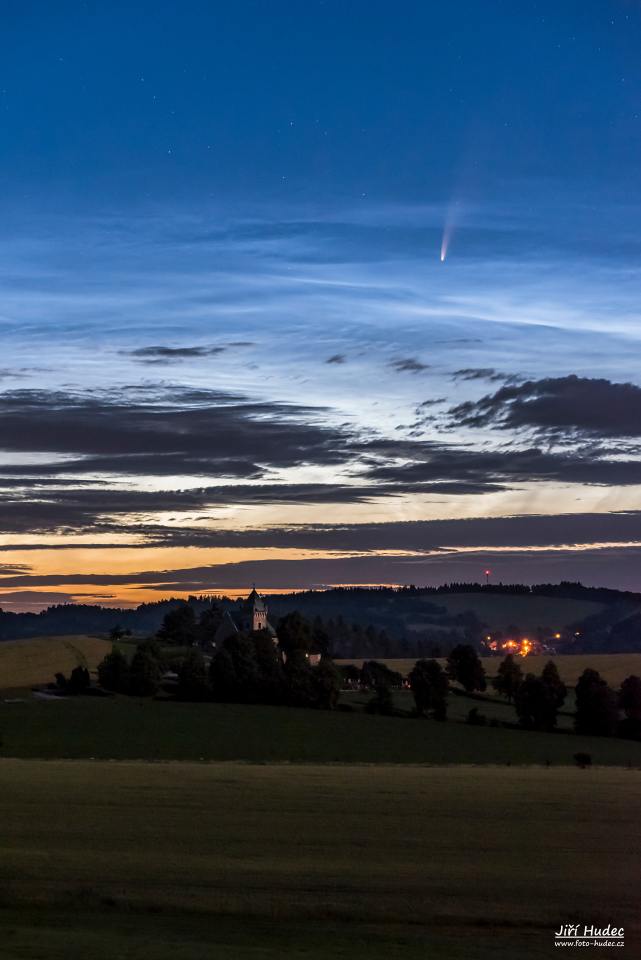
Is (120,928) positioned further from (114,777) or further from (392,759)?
(392,759)

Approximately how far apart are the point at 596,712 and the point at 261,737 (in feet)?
134

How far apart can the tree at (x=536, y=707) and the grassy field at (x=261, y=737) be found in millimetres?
5249

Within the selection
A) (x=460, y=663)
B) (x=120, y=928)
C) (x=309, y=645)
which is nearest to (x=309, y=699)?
(x=460, y=663)

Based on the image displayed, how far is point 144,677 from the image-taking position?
472ft

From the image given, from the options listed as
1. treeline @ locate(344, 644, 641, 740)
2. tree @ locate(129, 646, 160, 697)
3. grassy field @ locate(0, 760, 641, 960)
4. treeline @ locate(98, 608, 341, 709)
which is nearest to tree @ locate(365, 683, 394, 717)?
treeline @ locate(344, 644, 641, 740)

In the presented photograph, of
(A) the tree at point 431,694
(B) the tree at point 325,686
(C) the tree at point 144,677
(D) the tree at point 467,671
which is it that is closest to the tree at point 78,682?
(C) the tree at point 144,677

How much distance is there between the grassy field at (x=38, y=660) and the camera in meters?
161

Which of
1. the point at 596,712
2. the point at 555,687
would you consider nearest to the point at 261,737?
the point at 596,712

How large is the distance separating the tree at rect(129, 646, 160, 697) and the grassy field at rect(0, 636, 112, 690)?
17360 mm

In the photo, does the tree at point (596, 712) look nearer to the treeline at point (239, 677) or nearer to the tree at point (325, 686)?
the tree at point (325, 686)

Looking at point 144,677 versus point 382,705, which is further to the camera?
point 144,677

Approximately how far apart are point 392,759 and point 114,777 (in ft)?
113

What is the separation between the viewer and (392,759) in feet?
298

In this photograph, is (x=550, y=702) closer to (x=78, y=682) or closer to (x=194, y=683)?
(x=194, y=683)
